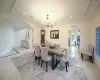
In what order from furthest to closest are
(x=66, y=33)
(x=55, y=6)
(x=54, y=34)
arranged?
(x=54, y=34) < (x=66, y=33) < (x=55, y=6)

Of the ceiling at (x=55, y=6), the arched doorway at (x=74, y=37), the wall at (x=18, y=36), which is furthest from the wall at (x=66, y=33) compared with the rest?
the wall at (x=18, y=36)

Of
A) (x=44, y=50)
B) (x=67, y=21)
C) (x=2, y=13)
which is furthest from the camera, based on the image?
(x=67, y=21)

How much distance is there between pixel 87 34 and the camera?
4758 millimetres

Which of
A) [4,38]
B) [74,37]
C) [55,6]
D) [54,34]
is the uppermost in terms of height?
[55,6]

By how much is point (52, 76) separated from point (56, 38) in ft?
14.5

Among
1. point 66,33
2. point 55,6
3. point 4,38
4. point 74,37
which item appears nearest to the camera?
point 55,6

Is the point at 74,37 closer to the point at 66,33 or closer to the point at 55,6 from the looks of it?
the point at 66,33

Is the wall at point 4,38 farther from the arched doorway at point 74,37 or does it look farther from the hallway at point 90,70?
the arched doorway at point 74,37

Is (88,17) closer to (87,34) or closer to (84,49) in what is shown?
(87,34)

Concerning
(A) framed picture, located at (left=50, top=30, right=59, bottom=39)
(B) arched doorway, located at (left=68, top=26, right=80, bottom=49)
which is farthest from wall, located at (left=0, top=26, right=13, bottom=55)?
(B) arched doorway, located at (left=68, top=26, right=80, bottom=49)

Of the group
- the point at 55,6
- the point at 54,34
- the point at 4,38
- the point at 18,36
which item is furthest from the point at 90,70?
the point at 18,36

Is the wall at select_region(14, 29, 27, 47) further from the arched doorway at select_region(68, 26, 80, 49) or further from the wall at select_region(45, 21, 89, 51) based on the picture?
the arched doorway at select_region(68, 26, 80, 49)

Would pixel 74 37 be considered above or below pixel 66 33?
below

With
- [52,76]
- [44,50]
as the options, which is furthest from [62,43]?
[52,76]
